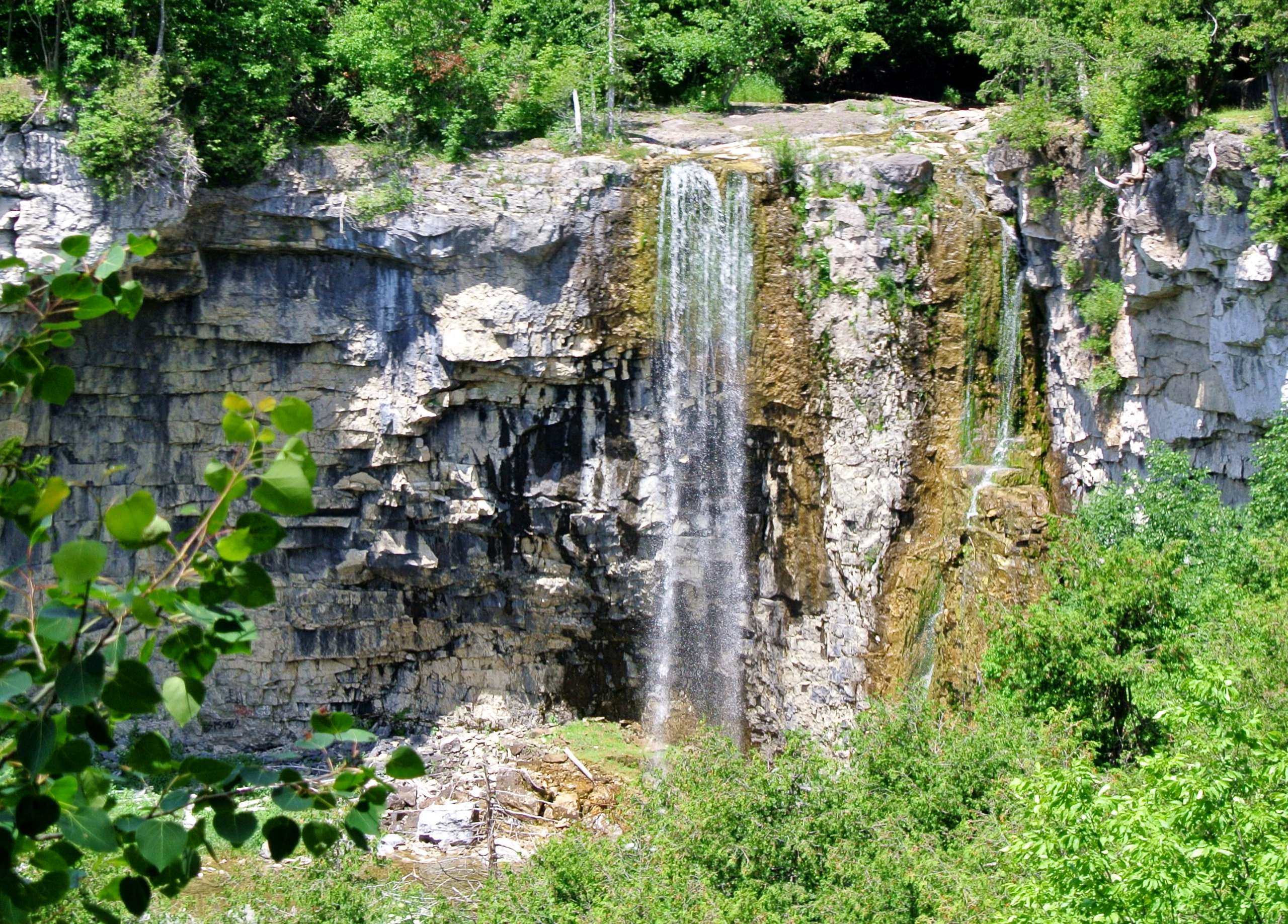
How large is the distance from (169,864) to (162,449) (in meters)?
15.6

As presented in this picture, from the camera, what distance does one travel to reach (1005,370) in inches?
613

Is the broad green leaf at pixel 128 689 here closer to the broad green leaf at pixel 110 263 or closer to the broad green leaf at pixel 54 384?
the broad green leaf at pixel 54 384

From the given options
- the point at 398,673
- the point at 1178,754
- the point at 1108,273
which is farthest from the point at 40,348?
the point at 398,673

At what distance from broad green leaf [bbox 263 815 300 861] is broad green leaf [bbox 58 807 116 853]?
0.28 metres

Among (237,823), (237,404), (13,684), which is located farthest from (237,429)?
(237,823)

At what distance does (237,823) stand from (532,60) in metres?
17.4

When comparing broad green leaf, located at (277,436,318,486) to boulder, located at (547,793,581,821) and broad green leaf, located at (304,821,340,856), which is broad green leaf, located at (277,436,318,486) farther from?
boulder, located at (547,793,581,821)

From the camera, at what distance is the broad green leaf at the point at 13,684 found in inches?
90.0

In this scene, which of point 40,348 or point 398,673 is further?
point 398,673

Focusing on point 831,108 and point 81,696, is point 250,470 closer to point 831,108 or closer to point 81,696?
point 81,696

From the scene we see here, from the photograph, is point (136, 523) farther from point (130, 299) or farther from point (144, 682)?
point (130, 299)

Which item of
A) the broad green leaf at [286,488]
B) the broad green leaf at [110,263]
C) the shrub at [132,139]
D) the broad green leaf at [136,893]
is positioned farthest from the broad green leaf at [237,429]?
the shrub at [132,139]

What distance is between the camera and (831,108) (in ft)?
61.9

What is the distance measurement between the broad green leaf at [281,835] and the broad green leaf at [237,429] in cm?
74
